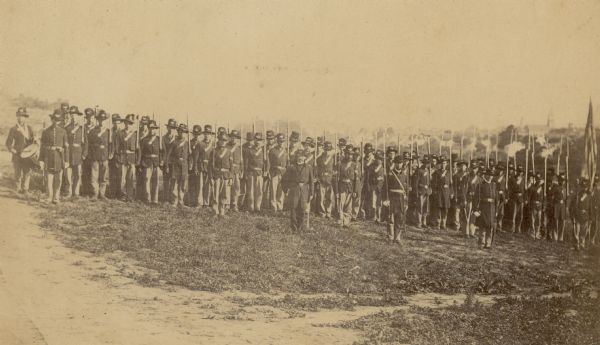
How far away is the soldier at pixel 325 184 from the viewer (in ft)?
23.5

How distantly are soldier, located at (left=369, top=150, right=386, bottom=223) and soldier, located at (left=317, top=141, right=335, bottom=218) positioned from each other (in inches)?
20.6

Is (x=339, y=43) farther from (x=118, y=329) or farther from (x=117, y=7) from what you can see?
(x=118, y=329)

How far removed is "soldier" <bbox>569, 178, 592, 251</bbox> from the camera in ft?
21.1

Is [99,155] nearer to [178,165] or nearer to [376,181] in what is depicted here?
[178,165]

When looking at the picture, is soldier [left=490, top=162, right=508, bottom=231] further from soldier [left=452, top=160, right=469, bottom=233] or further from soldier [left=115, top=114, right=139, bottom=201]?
soldier [left=115, top=114, right=139, bottom=201]

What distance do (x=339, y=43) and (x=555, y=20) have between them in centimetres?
219

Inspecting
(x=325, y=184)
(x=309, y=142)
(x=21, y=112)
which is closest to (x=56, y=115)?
(x=21, y=112)

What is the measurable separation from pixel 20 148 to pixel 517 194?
18.1 ft

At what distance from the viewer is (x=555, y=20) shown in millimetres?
6047

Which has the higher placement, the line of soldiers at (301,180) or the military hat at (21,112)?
the military hat at (21,112)

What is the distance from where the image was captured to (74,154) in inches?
267

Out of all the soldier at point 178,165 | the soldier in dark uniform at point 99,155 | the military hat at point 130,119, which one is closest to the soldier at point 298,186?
the soldier at point 178,165

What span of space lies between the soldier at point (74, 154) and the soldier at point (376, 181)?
3.35 m

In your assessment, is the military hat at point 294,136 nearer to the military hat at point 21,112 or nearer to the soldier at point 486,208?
the soldier at point 486,208
